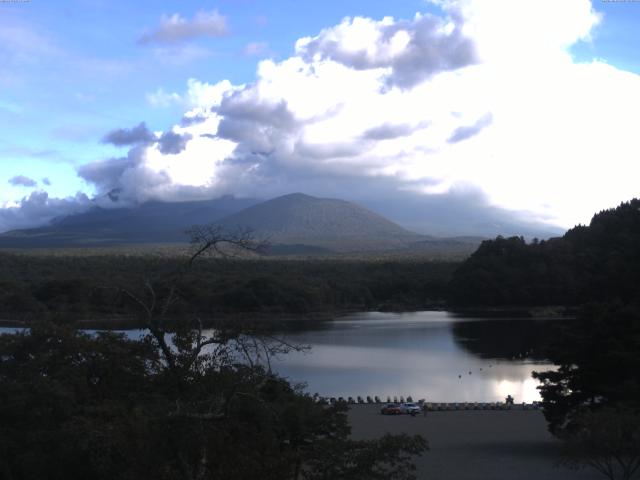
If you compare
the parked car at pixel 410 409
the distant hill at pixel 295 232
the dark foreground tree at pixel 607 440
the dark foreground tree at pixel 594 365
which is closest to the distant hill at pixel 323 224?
the distant hill at pixel 295 232

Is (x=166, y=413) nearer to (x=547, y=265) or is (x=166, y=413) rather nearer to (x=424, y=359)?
(x=424, y=359)

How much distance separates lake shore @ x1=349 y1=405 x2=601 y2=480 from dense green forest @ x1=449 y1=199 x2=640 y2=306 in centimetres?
3304

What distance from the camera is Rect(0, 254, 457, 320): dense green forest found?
144 feet

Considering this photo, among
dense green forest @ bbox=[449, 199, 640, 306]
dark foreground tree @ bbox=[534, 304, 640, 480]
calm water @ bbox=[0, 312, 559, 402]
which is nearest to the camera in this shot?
dark foreground tree @ bbox=[534, 304, 640, 480]

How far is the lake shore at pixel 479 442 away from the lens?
43.0ft

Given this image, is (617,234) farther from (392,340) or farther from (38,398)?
(38,398)

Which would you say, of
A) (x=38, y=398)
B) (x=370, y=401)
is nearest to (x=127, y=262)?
(x=370, y=401)

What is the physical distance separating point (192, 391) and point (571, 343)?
10331mm

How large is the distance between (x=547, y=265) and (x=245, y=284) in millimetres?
20586

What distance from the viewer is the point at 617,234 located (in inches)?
2188

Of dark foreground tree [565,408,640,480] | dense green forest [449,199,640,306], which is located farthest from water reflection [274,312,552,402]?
dark foreground tree [565,408,640,480]

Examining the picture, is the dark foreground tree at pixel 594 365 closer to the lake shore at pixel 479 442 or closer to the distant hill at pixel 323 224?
the lake shore at pixel 479 442

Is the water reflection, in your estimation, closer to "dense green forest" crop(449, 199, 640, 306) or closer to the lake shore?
the lake shore

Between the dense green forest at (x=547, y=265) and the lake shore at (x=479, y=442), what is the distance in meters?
33.0
